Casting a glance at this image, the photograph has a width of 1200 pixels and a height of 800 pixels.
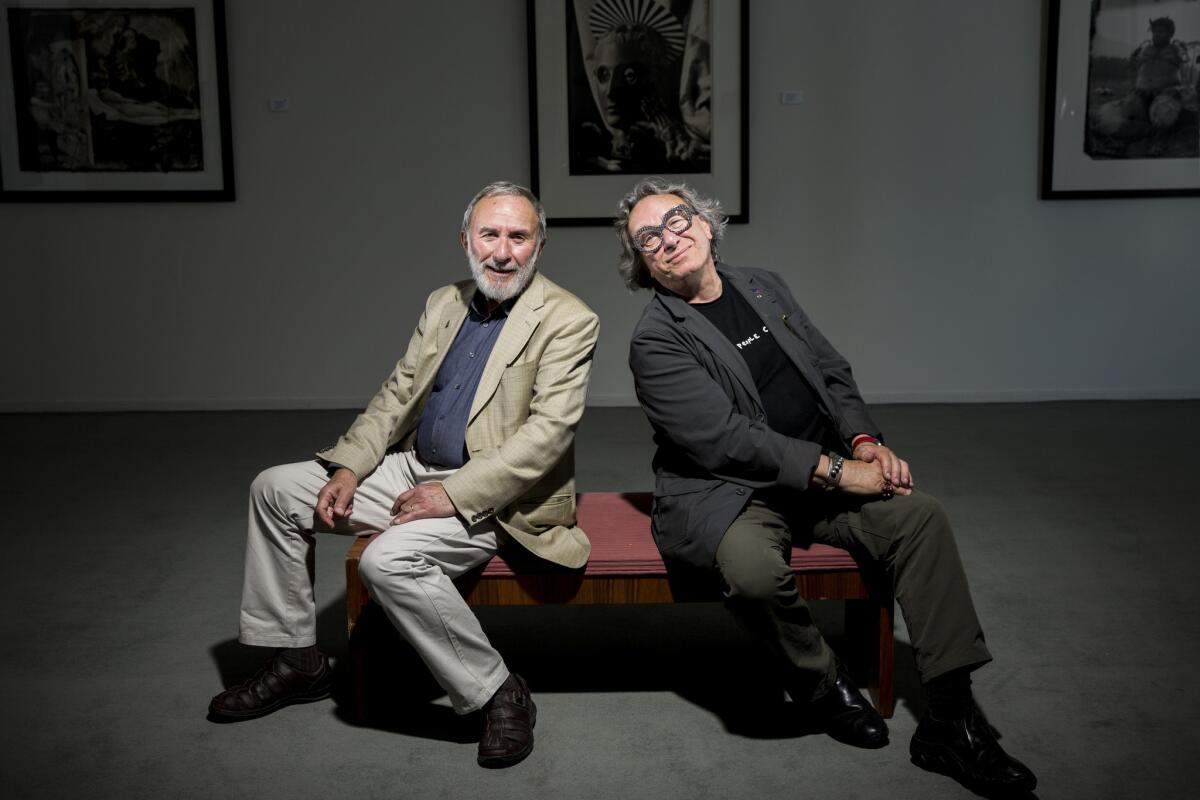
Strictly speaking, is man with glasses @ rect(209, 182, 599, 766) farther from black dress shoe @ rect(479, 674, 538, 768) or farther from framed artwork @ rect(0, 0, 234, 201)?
framed artwork @ rect(0, 0, 234, 201)

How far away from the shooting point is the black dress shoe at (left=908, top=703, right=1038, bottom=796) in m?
2.44

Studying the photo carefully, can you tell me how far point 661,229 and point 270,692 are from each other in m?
1.50

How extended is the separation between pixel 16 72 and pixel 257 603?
5116 millimetres

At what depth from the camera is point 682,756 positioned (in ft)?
8.68

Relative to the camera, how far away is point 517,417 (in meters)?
2.91

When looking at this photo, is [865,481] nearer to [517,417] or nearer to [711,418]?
[711,418]

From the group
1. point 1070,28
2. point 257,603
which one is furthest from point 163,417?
point 1070,28

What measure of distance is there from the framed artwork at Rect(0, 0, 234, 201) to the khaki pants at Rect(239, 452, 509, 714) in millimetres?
4369

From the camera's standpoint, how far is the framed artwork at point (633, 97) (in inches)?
259

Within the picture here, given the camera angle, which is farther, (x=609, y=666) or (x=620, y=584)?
(x=609, y=666)

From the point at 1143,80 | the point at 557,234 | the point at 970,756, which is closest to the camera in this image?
the point at 970,756

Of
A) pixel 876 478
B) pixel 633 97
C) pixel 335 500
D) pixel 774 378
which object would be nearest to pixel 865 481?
pixel 876 478

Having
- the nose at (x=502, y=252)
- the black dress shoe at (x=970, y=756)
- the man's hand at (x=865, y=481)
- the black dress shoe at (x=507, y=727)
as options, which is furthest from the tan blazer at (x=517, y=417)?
the black dress shoe at (x=970, y=756)

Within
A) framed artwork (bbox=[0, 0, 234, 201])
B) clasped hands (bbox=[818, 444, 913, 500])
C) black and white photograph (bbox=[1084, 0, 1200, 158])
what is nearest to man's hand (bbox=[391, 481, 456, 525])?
clasped hands (bbox=[818, 444, 913, 500])
